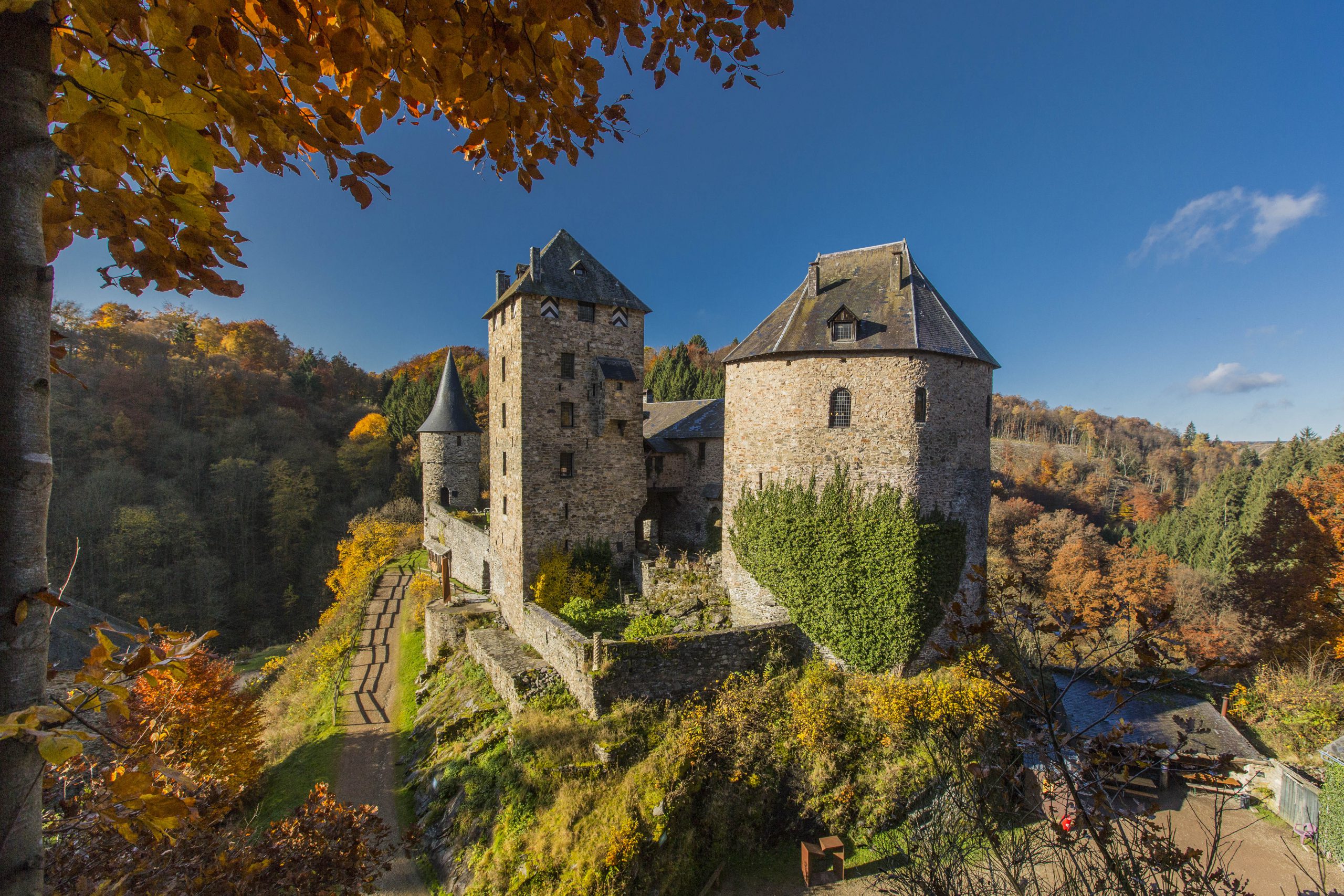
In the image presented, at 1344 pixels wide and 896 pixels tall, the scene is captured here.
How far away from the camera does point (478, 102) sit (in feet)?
8.11

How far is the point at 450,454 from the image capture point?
31.9 meters

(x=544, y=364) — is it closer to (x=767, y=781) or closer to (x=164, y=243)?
(x=767, y=781)

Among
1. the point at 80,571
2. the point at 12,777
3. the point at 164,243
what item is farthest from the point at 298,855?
the point at 80,571

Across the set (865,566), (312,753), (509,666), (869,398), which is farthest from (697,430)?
(312,753)

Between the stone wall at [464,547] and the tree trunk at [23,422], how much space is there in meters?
21.0

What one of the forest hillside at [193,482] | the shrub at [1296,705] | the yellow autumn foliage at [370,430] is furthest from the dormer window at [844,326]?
the yellow autumn foliage at [370,430]

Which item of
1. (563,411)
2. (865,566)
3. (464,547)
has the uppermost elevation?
(563,411)

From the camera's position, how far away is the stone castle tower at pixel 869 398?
45.2ft

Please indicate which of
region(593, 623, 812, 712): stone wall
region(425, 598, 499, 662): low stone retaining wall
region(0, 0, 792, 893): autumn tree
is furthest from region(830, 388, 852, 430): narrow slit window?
region(425, 598, 499, 662): low stone retaining wall

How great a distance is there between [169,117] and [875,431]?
45.6ft

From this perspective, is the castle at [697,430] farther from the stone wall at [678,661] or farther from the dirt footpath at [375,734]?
the dirt footpath at [375,734]

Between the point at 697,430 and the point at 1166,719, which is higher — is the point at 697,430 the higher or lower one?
the higher one

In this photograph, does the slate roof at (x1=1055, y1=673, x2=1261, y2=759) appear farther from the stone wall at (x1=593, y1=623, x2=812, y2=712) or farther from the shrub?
the stone wall at (x1=593, y1=623, x2=812, y2=712)

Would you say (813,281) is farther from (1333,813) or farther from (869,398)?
(1333,813)
